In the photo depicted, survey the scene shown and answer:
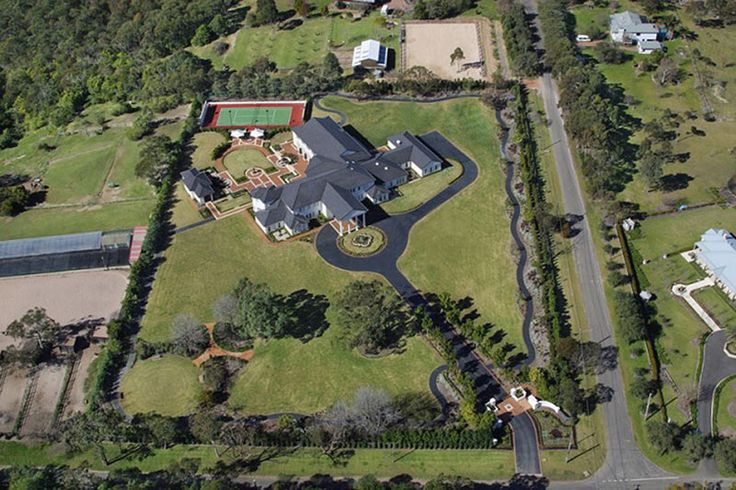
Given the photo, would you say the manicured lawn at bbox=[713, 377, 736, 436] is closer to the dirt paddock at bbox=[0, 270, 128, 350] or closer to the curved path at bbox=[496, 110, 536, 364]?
the curved path at bbox=[496, 110, 536, 364]

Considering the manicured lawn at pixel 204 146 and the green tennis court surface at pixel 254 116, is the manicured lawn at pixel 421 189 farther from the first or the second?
the manicured lawn at pixel 204 146

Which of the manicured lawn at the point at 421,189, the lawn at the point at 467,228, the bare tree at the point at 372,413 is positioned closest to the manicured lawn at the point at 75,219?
the manicured lawn at the point at 421,189

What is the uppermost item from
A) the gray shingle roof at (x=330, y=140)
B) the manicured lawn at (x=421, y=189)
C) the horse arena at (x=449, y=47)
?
the gray shingle roof at (x=330, y=140)

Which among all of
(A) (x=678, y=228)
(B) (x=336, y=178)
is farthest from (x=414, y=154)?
(A) (x=678, y=228)

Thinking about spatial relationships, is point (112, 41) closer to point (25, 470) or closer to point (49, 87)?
point (49, 87)

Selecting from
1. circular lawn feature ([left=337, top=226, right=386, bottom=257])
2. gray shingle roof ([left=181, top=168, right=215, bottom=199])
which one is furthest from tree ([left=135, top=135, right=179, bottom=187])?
circular lawn feature ([left=337, top=226, right=386, bottom=257])

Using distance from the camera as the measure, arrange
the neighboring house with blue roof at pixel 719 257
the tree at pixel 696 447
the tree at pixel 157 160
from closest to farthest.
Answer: the tree at pixel 696 447 < the neighboring house with blue roof at pixel 719 257 < the tree at pixel 157 160
